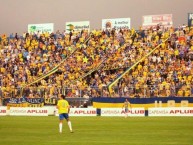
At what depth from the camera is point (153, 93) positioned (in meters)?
52.1

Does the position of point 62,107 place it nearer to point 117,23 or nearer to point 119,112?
point 119,112

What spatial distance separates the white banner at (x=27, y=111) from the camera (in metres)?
56.3

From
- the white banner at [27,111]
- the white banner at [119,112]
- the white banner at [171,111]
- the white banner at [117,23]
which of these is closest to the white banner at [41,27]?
the white banner at [117,23]

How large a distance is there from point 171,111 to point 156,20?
26.3 meters


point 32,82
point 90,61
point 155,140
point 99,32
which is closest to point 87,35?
point 99,32

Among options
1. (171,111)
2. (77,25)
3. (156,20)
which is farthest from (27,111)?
(77,25)

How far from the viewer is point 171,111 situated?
2003 inches

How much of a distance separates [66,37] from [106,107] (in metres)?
18.4

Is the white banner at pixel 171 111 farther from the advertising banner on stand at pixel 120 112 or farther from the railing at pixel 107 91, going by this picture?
the railing at pixel 107 91

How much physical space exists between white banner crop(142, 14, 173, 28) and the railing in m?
22.0

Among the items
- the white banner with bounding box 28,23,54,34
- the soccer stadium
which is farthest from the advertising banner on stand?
the white banner with bounding box 28,23,54,34

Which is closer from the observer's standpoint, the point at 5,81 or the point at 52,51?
the point at 5,81

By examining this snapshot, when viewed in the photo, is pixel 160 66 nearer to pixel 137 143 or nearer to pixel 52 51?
pixel 52 51

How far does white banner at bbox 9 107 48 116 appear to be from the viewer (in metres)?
56.3
